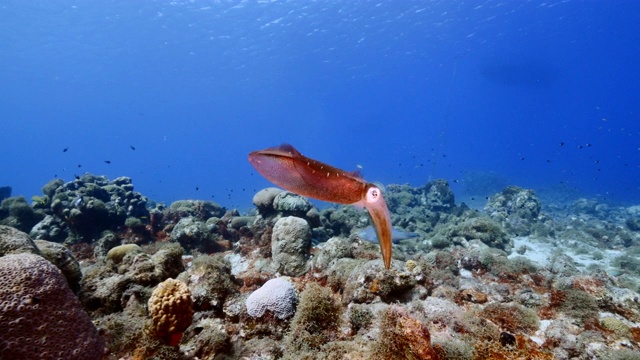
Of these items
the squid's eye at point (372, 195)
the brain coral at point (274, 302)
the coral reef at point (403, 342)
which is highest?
the brain coral at point (274, 302)

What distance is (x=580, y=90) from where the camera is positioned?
135750mm

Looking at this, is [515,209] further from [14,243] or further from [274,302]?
[14,243]

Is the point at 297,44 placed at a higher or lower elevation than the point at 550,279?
higher

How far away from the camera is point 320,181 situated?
108 cm

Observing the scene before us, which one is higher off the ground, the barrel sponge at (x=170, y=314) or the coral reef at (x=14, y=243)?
the coral reef at (x=14, y=243)

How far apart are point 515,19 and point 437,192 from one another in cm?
4147

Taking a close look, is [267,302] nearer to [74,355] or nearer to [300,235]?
[74,355]

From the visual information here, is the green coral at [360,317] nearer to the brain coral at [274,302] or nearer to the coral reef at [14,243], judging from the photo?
the brain coral at [274,302]

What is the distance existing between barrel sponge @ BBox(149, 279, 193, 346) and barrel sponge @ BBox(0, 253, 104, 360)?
0.70m

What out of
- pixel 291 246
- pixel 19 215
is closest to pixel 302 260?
pixel 291 246

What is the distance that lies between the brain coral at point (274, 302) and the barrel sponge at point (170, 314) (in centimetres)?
109

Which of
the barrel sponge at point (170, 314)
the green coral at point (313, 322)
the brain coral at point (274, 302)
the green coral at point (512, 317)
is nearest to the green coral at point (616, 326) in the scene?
the green coral at point (512, 317)

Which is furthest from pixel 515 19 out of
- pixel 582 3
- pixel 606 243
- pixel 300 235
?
pixel 300 235

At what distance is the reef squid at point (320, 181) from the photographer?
1051mm
